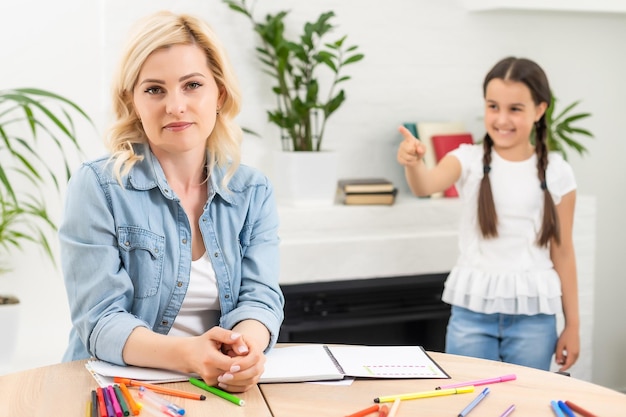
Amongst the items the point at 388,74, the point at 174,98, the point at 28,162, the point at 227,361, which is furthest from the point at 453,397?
the point at 388,74

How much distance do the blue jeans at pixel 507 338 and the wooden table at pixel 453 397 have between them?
783 millimetres

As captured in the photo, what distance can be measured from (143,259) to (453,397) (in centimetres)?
62

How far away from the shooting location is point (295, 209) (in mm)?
2734

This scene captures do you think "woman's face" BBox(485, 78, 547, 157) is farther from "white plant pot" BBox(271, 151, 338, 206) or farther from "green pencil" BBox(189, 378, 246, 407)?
"green pencil" BBox(189, 378, 246, 407)

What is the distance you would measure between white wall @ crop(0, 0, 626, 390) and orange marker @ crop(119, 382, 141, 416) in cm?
139

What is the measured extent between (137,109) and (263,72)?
1.34 metres

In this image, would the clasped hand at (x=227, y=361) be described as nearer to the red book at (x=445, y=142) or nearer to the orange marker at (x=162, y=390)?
the orange marker at (x=162, y=390)

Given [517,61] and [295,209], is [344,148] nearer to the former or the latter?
[295,209]

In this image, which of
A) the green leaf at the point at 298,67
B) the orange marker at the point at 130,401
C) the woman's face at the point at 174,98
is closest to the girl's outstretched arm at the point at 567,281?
the green leaf at the point at 298,67

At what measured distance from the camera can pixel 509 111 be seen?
7.29 feet

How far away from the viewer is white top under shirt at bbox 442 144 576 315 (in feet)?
7.17

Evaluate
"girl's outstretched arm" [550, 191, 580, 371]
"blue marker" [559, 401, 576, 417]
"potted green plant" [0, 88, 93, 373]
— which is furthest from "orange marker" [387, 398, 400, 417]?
"potted green plant" [0, 88, 93, 373]

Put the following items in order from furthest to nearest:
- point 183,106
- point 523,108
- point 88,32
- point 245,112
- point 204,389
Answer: point 245,112 < point 88,32 < point 523,108 < point 183,106 < point 204,389

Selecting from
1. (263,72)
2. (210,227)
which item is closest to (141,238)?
(210,227)
